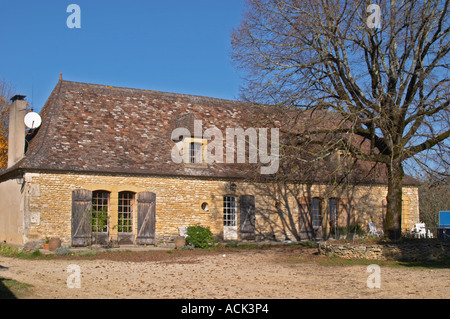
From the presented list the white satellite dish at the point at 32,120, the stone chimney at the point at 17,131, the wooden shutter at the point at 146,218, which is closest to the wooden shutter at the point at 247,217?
the wooden shutter at the point at 146,218

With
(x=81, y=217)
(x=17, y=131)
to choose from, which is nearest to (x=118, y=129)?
(x=17, y=131)

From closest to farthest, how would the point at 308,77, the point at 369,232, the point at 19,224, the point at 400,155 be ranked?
the point at 400,155
the point at 308,77
the point at 19,224
the point at 369,232

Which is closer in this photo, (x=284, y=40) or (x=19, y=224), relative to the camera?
(x=284, y=40)

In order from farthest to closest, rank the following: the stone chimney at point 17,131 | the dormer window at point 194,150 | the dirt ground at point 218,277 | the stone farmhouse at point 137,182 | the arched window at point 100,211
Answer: the dormer window at point 194,150, the stone chimney at point 17,131, the arched window at point 100,211, the stone farmhouse at point 137,182, the dirt ground at point 218,277

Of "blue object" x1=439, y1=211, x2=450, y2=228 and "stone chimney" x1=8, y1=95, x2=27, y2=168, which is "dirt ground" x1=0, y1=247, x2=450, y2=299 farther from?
"blue object" x1=439, y1=211, x2=450, y2=228

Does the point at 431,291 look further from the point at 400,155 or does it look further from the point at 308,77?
the point at 308,77

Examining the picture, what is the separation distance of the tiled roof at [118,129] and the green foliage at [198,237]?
2.33 m

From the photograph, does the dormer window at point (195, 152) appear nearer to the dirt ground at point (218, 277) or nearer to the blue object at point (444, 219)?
the dirt ground at point (218, 277)

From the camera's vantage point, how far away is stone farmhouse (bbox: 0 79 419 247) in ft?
58.3

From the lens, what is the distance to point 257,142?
19391 millimetres

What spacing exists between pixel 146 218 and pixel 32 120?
19.3 ft

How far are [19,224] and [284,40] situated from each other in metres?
11.4

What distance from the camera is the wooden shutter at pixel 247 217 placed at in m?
21.2
